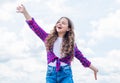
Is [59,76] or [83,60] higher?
[83,60]

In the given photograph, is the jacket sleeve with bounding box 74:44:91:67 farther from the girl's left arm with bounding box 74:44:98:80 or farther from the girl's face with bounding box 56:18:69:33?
the girl's face with bounding box 56:18:69:33

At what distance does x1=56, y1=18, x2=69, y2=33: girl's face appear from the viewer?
9.99m

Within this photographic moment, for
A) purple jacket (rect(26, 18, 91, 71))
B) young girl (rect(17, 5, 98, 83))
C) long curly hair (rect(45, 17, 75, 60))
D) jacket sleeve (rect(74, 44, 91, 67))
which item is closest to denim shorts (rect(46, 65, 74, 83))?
young girl (rect(17, 5, 98, 83))

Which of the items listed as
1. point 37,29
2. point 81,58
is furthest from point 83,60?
point 37,29

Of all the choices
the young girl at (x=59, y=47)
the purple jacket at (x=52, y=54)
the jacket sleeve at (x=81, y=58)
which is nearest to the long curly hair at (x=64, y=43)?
the young girl at (x=59, y=47)

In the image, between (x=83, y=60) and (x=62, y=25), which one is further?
(x=83, y=60)

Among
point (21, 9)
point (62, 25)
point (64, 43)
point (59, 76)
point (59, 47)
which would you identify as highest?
point (21, 9)

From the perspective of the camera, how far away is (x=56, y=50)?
10.0 meters

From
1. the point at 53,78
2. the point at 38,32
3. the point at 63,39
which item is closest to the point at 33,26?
the point at 38,32

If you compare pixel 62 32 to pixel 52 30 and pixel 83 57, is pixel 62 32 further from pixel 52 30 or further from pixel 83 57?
pixel 83 57

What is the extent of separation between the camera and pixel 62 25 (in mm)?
10070

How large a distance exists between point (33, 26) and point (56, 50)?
927 mm

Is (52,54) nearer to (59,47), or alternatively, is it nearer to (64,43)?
(59,47)

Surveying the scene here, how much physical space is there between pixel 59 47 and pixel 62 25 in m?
0.58
